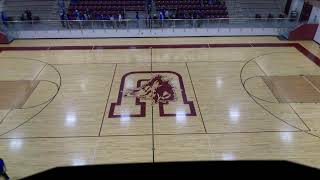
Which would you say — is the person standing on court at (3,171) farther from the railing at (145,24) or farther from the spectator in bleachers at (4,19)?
the spectator in bleachers at (4,19)

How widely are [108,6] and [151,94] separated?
9497 mm

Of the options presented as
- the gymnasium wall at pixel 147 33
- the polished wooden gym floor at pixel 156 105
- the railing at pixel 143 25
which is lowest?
the polished wooden gym floor at pixel 156 105

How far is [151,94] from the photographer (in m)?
11.1

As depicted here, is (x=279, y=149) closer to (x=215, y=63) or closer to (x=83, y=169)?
(x=83, y=169)

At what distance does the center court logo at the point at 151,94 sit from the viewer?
10098 millimetres

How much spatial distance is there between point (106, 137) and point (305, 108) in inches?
248

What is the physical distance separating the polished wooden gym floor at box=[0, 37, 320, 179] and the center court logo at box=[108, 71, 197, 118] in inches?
1.5

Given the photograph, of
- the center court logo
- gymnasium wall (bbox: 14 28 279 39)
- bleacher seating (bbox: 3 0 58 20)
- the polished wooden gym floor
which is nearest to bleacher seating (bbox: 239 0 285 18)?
gymnasium wall (bbox: 14 28 279 39)

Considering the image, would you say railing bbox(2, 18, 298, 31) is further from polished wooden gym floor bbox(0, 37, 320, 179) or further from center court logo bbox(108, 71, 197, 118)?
center court logo bbox(108, 71, 197, 118)

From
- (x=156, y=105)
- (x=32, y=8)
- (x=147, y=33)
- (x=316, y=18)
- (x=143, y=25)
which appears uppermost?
(x=316, y=18)

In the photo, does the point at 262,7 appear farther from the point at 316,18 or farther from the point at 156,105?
the point at 156,105

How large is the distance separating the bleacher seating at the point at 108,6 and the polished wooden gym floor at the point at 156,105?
3.18m

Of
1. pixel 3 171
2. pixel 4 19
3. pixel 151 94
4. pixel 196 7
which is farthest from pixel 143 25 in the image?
pixel 3 171

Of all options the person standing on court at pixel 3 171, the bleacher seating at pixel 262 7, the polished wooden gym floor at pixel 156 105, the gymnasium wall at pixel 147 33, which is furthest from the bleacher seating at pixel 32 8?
the person standing on court at pixel 3 171
